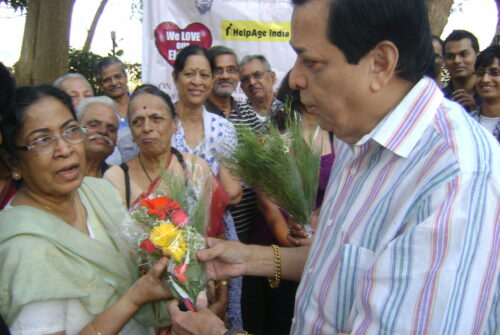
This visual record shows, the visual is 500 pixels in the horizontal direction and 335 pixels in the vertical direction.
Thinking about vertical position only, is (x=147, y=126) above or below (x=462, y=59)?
below

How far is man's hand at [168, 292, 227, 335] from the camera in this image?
167cm

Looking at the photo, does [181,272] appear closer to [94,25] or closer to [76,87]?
[76,87]

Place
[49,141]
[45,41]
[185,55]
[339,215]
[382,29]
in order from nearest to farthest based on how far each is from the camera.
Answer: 1. [382,29]
2. [339,215]
3. [49,141]
4. [185,55]
5. [45,41]

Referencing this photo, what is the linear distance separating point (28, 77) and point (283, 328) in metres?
7.18

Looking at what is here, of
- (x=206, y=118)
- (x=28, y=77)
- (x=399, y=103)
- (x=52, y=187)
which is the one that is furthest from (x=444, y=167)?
(x=28, y=77)

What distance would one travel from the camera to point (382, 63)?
1.32 m

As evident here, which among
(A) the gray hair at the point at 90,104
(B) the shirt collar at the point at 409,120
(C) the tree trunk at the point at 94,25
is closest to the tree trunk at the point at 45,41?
(A) the gray hair at the point at 90,104

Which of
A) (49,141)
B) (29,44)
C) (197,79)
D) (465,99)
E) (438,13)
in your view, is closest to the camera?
(49,141)

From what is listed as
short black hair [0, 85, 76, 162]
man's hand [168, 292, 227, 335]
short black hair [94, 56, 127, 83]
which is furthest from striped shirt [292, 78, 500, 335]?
short black hair [94, 56, 127, 83]

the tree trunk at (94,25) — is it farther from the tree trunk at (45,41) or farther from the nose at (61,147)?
the nose at (61,147)

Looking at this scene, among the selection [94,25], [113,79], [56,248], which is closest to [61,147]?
[56,248]

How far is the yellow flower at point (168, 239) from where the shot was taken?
1734 millimetres

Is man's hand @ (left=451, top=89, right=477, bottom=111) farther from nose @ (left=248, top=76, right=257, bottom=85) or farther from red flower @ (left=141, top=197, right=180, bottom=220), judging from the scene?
red flower @ (left=141, top=197, right=180, bottom=220)

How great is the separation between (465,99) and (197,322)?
163 inches
